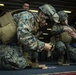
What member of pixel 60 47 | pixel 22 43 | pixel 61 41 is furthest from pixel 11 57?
pixel 61 41

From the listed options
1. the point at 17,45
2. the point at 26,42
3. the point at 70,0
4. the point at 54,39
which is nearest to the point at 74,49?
the point at 54,39

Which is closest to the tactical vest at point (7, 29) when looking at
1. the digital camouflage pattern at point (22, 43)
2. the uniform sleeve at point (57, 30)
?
the digital camouflage pattern at point (22, 43)

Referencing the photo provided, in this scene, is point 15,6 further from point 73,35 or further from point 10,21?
point 10,21

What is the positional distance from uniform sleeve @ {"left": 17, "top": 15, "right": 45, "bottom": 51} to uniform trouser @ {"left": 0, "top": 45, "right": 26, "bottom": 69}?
0.34 m

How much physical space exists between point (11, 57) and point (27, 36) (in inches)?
Result: 17.3

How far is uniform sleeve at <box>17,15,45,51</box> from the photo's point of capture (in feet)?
8.93

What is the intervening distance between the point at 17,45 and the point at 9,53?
0.19m

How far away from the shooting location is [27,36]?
272 centimetres

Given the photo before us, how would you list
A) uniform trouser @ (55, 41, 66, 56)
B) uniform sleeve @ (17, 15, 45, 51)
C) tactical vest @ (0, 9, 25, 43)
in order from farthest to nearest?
uniform trouser @ (55, 41, 66, 56) → tactical vest @ (0, 9, 25, 43) → uniform sleeve @ (17, 15, 45, 51)

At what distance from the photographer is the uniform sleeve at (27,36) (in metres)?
2.72

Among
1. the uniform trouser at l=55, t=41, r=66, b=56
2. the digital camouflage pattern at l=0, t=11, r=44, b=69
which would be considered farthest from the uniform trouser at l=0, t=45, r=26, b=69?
the uniform trouser at l=55, t=41, r=66, b=56

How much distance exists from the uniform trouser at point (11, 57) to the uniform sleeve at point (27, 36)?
0.34 metres

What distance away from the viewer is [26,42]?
2723mm

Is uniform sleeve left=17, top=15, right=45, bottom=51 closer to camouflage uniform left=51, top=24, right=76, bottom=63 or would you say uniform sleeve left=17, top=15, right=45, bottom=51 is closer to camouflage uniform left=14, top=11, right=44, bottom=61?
camouflage uniform left=14, top=11, right=44, bottom=61
